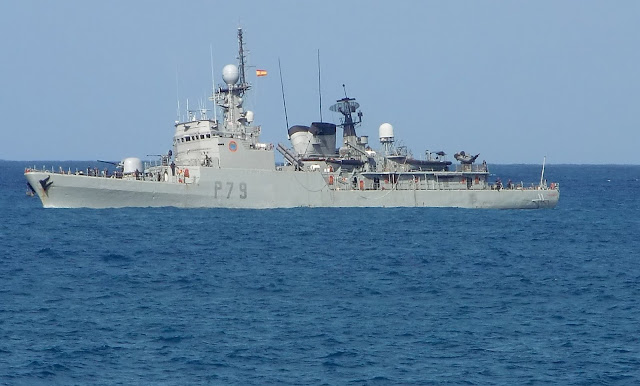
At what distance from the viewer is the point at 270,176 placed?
190ft

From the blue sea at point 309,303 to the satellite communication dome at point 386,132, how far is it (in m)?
15.4

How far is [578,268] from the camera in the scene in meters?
39.4

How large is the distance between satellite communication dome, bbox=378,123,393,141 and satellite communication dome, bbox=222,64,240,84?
12161 millimetres

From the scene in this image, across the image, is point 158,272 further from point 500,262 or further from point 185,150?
point 185,150

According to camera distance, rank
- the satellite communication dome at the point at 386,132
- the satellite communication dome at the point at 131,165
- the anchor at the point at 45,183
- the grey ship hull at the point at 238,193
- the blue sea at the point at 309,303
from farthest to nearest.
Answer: the satellite communication dome at the point at 386,132 < the satellite communication dome at the point at 131,165 < the grey ship hull at the point at 238,193 < the anchor at the point at 45,183 < the blue sea at the point at 309,303

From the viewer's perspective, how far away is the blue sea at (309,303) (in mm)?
23141

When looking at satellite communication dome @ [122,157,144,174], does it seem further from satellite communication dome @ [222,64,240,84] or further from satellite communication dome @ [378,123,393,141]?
satellite communication dome @ [378,123,393,141]

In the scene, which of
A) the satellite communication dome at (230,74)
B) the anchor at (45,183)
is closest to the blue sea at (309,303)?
the anchor at (45,183)

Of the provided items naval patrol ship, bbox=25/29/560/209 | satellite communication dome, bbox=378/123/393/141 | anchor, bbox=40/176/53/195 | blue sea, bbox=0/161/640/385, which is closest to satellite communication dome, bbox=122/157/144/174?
naval patrol ship, bbox=25/29/560/209

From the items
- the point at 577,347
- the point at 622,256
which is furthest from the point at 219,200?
the point at 577,347

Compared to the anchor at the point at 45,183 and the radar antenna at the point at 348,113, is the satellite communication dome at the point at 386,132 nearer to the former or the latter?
the radar antenna at the point at 348,113

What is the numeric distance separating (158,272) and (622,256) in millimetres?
21477

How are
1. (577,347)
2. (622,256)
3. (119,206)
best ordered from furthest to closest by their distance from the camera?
1. (119,206)
2. (622,256)
3. (577,347)

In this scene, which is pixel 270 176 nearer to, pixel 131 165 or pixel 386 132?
pixel 131 165
